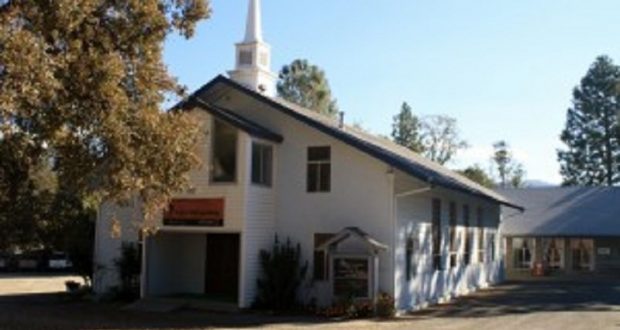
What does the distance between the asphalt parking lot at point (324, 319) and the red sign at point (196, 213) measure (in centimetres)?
261

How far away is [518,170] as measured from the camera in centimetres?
9575

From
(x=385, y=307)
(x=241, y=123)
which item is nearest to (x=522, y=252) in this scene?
(x=385, y=307)

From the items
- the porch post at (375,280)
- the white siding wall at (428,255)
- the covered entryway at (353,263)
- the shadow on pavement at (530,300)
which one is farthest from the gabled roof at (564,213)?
the porch post at (375,280)

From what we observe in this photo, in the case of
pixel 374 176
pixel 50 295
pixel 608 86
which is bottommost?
→ pixel 50 295

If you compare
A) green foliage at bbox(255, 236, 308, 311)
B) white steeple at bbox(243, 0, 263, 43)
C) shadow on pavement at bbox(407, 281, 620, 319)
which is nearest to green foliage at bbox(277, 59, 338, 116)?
shadow on pavement at bbox(407, 281, 620, 319)

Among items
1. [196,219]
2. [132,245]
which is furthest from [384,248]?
[132,245]

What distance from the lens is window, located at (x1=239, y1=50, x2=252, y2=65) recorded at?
2904cm

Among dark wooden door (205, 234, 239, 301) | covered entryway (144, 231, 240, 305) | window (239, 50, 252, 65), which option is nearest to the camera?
covered entryway (144, 231, 240, 305)

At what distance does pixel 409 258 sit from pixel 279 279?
426 cm

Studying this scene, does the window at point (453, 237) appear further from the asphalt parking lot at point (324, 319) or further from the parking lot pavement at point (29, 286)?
the parking lot pavement at point (29, 286)

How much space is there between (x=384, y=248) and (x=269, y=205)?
3840mm

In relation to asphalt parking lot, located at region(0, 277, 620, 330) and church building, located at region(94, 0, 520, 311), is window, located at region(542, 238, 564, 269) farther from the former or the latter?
church building, located at region(94, 0, 520, 311)

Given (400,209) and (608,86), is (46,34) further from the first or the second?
(608,86)

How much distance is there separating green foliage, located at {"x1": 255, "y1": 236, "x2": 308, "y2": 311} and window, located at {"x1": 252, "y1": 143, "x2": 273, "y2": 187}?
2.07 metres
